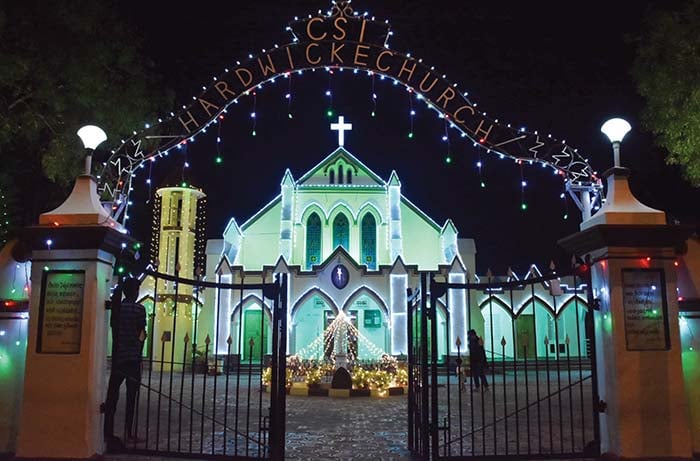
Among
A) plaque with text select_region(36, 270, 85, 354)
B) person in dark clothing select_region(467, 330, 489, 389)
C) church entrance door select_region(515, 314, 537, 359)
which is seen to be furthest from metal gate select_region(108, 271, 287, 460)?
church entrance door select_region(515, 314, 537, 359)

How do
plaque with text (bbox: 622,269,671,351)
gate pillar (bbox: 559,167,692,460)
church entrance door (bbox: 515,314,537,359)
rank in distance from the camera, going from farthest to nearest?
church entrance door (bbox: 515,314,537,359), plaque with text (bbox: 622,269,671,351), gate pillar (bbox: 559,167,692,460)

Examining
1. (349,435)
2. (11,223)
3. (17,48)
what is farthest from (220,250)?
(349,435)

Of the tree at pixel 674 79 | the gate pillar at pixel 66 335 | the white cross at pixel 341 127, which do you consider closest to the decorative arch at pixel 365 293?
the white cross at pixel 341 127

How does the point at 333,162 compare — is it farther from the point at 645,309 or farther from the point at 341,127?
the point at 645,309

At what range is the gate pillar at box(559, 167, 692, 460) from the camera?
22.7 ft

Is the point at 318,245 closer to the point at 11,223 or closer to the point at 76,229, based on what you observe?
the point at 11,223

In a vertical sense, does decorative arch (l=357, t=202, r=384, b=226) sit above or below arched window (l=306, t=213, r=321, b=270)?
above

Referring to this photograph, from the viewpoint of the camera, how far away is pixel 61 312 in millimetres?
7207

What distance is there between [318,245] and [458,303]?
736cm

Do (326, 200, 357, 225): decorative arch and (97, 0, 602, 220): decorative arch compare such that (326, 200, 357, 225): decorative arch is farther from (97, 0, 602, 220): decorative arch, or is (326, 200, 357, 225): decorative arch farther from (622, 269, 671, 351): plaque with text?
(622, 269, 671, 351): plaque with text

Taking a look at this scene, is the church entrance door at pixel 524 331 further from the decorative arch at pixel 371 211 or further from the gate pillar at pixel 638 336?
the gate pillar at pixel 638 336

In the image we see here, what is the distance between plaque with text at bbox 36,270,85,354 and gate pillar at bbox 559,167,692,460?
227 inches

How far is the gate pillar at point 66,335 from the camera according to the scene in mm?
6969

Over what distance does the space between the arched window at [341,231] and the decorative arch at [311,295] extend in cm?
331
